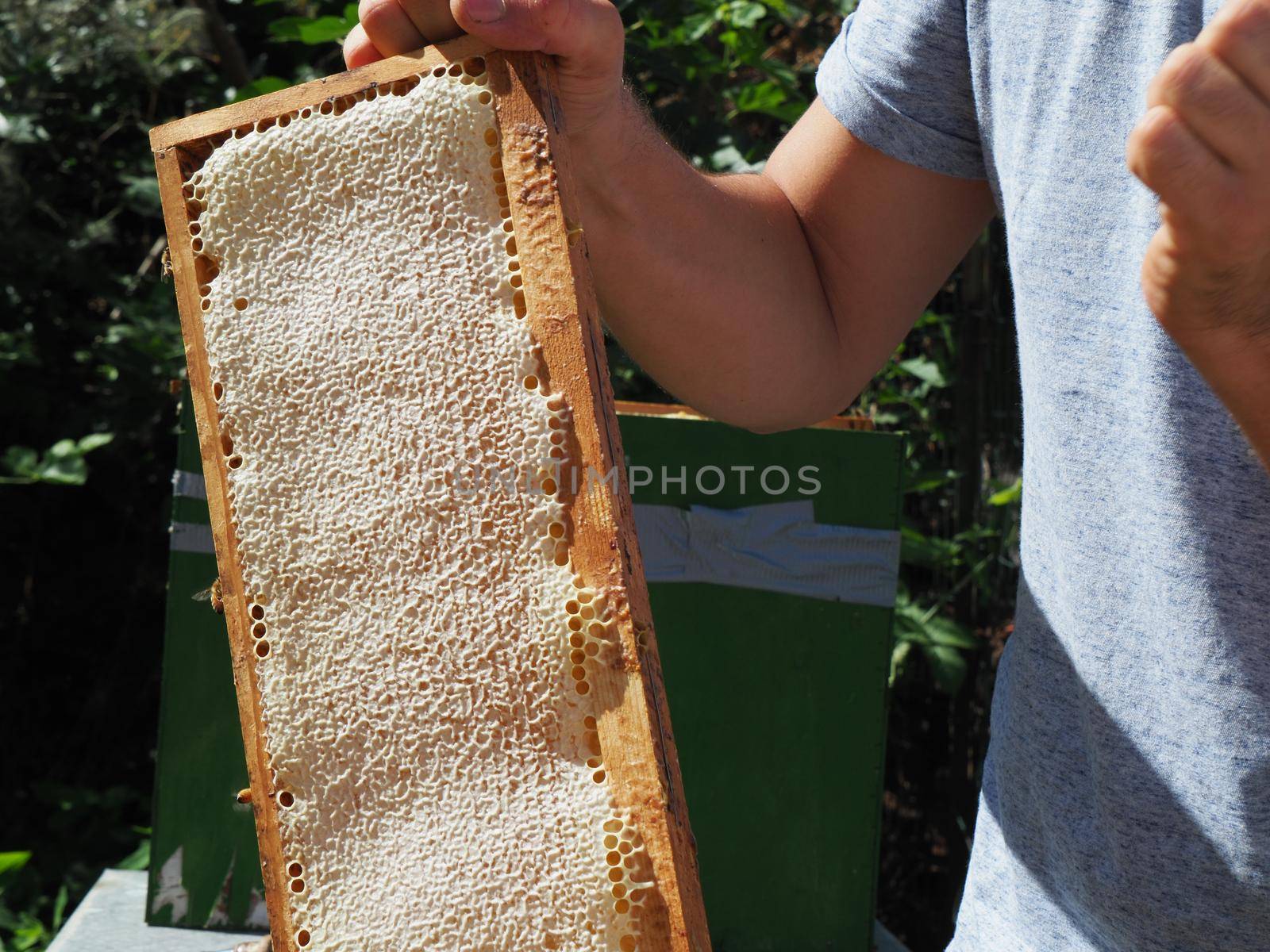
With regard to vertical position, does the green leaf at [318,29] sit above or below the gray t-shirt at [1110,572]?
above

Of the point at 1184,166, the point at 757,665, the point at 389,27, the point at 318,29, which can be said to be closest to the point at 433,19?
the point at 389,27

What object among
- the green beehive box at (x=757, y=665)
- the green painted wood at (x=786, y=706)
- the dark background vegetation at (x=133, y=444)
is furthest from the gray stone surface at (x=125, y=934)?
the green painted wood at (x=786, y=706)

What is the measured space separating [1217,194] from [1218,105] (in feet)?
0.14

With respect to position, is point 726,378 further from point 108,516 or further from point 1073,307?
point 108,516

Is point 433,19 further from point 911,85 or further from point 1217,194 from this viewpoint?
point 1217,194

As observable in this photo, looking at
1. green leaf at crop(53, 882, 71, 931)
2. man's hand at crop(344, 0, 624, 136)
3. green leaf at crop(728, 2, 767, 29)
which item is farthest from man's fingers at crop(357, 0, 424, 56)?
green leaf at crop(53, 882, 71, 931)

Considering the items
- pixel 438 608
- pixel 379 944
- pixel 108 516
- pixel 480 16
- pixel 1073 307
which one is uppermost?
pixel 480 16

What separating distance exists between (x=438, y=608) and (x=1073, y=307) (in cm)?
54

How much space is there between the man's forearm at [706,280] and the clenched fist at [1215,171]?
1.79 feet

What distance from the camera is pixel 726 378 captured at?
3.66 ft

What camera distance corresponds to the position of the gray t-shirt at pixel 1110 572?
2.41 ft

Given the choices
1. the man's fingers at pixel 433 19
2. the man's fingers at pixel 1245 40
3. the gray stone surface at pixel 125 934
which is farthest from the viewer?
the gray stone surface at pixel 125 934

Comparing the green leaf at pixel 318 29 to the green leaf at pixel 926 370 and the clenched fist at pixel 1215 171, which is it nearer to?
the green leaf at pixel 926 370

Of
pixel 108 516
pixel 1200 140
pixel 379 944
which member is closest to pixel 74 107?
pixel 108 516
